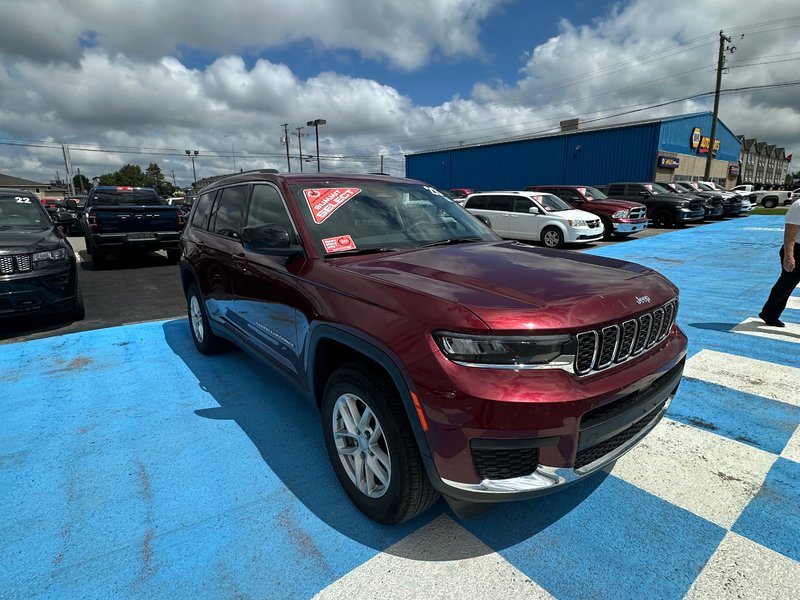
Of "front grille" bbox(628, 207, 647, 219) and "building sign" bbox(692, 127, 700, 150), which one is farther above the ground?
"building sign" bbox(692, 127, 700, 150)

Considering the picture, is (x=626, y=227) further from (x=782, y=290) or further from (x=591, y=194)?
(x=782, y=290)

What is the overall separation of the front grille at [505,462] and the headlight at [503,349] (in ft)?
1.10

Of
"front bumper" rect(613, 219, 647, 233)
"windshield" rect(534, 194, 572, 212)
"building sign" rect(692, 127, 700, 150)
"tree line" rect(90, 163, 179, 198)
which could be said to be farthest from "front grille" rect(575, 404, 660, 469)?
"tree line" rect(90, 163, 179, 198)

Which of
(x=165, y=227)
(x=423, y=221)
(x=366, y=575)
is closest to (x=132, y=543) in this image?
(x=366, y=575)

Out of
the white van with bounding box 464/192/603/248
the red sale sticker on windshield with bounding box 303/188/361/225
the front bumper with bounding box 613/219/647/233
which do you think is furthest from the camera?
the front bumper with bounding box 613/219/647/233

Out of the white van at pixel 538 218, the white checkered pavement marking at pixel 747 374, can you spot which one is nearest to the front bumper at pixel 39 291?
the white checkered pavement marking at pixel 747 374

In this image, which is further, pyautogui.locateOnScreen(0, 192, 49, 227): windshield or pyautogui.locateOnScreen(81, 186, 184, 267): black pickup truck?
pyautogui.locateOnScreen(81, 186, 184, 267): black pickup truck

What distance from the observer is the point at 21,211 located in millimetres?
6168

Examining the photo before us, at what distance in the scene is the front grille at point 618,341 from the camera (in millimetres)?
1808

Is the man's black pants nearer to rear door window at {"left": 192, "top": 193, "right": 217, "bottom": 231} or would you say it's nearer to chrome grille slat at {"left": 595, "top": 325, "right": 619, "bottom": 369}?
chrome grille slat at {"left": 595, "top": 325, "right": 619, "bottom": 369}

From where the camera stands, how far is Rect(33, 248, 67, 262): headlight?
500 centimetres

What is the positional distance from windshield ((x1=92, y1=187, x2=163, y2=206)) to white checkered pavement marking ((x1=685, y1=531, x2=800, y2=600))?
11867 mm

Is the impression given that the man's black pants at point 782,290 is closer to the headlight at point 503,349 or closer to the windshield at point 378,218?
the windshield at point 378,218

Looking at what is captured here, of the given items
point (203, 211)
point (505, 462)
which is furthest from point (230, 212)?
point (505, 462)
